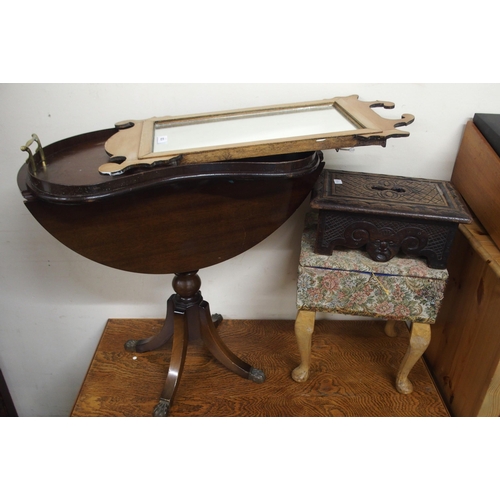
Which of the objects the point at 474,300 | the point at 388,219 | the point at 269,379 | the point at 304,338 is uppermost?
the point at 388,219

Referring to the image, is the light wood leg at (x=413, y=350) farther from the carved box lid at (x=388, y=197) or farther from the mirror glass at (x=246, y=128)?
the mirror glass at (x=246, y=128)

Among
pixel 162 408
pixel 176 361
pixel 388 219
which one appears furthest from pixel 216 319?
pixel 388 219

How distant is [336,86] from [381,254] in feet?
1.86

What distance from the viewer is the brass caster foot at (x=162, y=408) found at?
139 cm

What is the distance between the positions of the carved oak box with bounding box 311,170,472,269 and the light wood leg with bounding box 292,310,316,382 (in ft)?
0.72

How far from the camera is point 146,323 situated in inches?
72.5

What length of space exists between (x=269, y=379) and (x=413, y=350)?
506 millimetres

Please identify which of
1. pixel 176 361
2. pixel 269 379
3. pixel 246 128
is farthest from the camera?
pixel 269 379

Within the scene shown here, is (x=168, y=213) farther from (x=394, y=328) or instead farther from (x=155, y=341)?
(x=394, y=328)

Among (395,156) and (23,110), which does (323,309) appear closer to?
(395,156)

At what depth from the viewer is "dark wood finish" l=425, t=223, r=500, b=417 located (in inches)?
49.6

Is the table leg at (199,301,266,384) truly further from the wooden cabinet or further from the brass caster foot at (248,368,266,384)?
the wooden cabinet

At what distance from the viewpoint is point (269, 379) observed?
156cm

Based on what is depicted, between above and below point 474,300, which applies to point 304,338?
below
